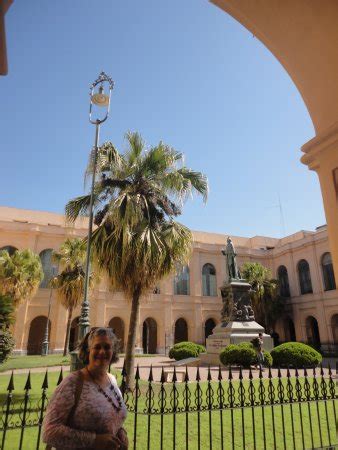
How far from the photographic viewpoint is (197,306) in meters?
33.4

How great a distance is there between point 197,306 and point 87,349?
32.1 meters

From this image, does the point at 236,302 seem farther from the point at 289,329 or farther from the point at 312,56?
the point at 289,329

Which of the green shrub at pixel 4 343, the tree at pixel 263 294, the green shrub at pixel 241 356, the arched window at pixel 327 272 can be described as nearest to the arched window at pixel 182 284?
the tree at pixel 263 294

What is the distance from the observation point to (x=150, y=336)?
3353 centimetres

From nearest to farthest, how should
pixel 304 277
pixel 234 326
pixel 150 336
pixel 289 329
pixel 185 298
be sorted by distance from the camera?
1. pixel 234 326
2. pixel 304 277
3. pixel 185 298
4. pixel 150 336
5. pixel 289 329

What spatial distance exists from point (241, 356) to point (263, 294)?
17632mm

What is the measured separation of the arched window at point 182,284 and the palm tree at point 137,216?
76.9 feet

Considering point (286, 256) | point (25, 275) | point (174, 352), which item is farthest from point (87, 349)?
point (286, 256)

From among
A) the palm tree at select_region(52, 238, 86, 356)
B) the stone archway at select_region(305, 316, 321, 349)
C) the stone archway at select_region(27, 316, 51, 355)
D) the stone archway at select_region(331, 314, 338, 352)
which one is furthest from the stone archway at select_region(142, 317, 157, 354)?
the stone archway at select_region(331, 314, 338, 352)

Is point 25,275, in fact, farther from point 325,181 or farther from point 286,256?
point 286,256

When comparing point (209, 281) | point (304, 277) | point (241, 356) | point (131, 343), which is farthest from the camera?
point (209, 281)

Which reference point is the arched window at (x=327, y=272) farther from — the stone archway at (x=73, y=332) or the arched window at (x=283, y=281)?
the stone archway at (x=73, y=332)

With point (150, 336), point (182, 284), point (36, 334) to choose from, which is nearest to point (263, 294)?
point (182, 284)

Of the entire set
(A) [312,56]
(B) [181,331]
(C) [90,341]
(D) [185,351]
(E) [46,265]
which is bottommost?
(D) [185,351]
